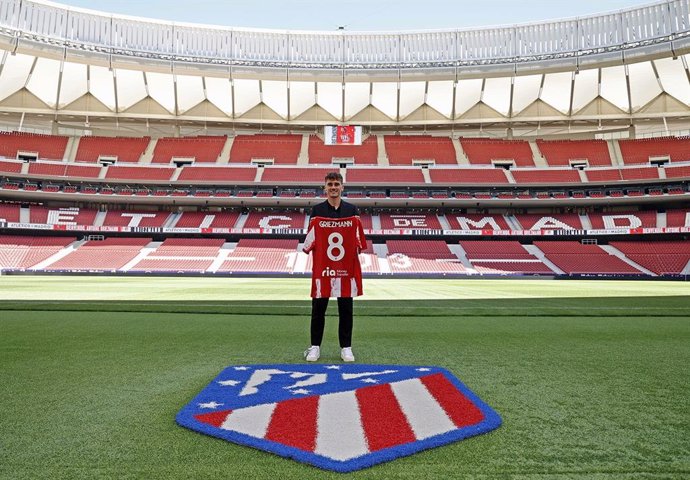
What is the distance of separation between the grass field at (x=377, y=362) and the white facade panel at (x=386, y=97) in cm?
4173

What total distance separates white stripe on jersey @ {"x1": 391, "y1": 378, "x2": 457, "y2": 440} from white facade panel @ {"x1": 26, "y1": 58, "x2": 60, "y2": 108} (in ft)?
162

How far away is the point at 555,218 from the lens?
42750 mm

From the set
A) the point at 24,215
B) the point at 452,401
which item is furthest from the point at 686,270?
the point at 24,215

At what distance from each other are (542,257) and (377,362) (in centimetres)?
3602

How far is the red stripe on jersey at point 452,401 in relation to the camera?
268cm

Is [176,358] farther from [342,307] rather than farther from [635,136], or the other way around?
[635,136]

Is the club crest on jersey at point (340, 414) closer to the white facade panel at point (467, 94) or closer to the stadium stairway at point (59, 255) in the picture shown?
the stadium stairway at point (59, 255)

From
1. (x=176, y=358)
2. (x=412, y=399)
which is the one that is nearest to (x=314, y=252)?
(x=176, y=358)

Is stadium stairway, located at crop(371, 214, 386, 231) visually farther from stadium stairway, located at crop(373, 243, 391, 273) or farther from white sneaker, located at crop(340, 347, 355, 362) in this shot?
white sneaker, located at crop(340, 347, 355, 362)

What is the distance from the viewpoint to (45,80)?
138 ft

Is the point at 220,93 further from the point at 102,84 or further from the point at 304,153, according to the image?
the point at 102,84

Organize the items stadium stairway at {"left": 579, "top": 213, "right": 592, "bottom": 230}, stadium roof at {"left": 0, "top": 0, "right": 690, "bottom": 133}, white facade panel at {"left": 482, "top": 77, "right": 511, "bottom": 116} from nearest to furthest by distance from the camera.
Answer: stadium roof at {"left": 0, "top": 0, "right": 690, "bottom": 133}
stadium stairway at {"left": 579, "top": 213, "right": 592, "bottom": 230}
white facade panel at {"left": 482, "top": 77, "right": 511, "bottom": 116}

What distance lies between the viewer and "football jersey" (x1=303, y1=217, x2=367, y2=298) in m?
4.73

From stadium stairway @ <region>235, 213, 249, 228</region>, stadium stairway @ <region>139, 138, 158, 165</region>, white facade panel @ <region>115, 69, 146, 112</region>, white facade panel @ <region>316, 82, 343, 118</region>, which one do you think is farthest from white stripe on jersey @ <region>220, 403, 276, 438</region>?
white facade panel @ <region>115, 69, 146, 112</region>
